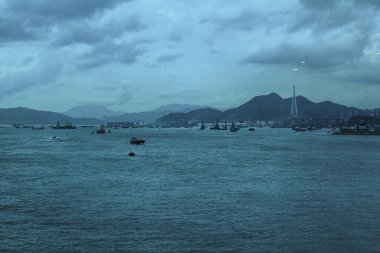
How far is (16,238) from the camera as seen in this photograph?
28594 mm

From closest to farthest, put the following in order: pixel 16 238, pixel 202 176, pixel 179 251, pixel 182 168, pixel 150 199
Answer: pixel 179 251 < pixel 16 238 < pixel 150 199 < pixel 202 176 < pixel 182 168

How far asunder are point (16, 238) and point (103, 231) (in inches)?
197

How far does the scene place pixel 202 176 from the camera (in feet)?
195

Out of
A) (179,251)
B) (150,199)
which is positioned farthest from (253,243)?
(150,199)

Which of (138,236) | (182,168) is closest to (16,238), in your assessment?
(138,236)

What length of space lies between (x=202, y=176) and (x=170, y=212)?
23.5m

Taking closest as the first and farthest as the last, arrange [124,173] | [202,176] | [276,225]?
1. [276,225]
2. [202,176]
3. [124,173]

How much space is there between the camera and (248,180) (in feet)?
181

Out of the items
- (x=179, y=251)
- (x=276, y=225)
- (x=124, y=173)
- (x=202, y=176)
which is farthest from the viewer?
(x=124, y=173)

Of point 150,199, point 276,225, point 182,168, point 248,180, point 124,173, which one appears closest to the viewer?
point 276,225

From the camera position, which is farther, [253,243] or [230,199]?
[230,199]

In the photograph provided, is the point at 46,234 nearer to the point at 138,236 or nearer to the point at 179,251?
the point at 138,236

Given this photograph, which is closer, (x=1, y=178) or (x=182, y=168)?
(x=1, y=178)

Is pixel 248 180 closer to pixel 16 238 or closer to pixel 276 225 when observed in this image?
pixel 276 225
